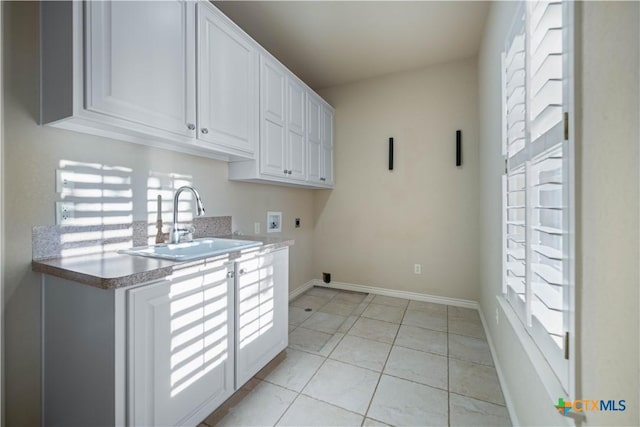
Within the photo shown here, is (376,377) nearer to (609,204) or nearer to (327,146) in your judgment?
(609,204)

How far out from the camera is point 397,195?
3270mm

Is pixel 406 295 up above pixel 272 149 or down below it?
below

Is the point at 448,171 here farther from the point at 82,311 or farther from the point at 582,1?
the point at 82,311

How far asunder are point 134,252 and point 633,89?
1901mm

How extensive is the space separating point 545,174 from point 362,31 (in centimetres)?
211

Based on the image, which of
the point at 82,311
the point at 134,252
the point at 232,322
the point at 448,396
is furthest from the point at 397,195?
the point at 82,311

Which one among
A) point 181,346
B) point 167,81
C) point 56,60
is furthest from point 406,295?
point 56,60

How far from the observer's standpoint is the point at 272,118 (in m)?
2.28

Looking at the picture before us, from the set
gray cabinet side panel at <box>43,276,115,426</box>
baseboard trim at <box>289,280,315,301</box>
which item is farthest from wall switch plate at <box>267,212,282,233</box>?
gray cabinet side panel at <box>43,276,115,426</box>

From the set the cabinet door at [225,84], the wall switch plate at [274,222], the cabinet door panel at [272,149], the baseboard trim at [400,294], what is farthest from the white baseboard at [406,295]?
the cabinet door at [225,84]

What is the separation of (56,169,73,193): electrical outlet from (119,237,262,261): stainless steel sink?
39cm

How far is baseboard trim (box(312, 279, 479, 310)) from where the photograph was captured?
2994mm

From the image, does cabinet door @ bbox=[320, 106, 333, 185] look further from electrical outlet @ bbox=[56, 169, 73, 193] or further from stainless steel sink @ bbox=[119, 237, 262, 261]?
electrical outlet @ bbox=[56, 169, 73, 193]

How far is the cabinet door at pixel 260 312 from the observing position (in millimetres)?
1585
